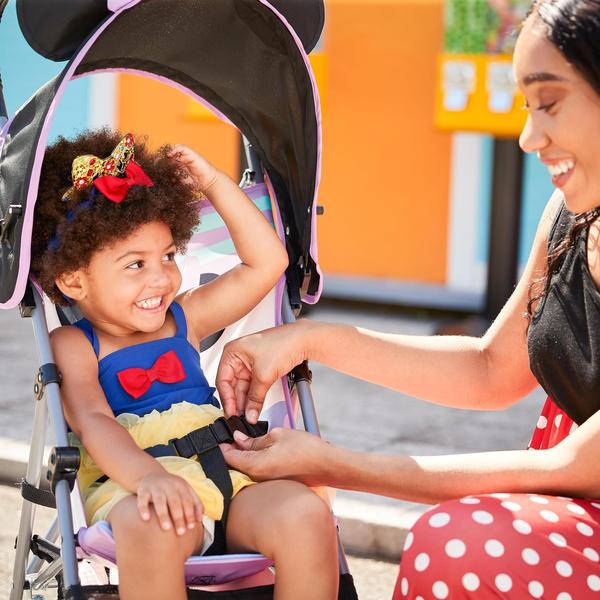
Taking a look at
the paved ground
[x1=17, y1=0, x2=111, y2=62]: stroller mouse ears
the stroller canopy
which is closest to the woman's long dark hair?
the stroller canopy

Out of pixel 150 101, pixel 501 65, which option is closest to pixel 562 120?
pixel 501 65

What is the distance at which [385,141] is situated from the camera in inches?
288

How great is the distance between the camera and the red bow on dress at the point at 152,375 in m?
2.66

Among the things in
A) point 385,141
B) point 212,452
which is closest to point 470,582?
point 212,452

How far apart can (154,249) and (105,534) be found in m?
0.68

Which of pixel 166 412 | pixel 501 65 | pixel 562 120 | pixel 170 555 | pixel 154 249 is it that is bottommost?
pixel 170 555

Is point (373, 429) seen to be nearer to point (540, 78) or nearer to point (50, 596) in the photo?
point (50, 596)

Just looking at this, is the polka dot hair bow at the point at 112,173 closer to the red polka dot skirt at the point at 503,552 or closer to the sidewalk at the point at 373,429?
the red polka dot skirt at the point at 503,552

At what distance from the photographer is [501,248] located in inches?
259

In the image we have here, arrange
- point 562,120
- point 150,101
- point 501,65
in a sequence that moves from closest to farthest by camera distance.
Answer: point 562,120 → point 501,65 → point 150,101

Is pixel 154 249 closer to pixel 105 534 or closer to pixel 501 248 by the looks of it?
pixel 105 534

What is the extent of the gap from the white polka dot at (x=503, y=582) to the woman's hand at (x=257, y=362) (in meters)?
0.81

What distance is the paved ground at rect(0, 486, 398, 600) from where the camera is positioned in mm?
3631

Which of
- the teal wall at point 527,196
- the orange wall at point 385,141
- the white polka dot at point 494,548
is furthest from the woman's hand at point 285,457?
the orange wall at point 385,141
